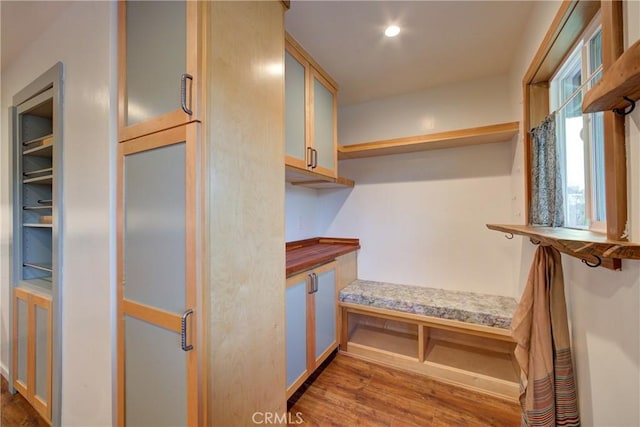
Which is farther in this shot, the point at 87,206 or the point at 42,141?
the point at 42,141

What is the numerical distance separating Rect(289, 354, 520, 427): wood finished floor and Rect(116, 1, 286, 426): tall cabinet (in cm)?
59

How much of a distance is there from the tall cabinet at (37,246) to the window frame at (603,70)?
8.15 feet

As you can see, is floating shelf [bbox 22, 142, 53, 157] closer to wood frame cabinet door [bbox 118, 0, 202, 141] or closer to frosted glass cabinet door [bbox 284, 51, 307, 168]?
wood frame cabinet door [bbox 118, 0, 202, 141]

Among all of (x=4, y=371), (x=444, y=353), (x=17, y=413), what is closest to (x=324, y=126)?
(x=444, y=353)

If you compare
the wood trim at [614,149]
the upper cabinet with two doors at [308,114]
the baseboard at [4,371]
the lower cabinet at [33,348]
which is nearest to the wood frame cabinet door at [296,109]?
the upper cabinet with two doors at [308,114]

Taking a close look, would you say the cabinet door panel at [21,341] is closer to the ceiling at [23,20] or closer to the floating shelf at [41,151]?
the floating shelf at [41,151]

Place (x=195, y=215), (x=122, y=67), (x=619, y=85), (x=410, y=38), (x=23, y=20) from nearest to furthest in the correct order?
(x=619, y=85) < (x=195, y=215) < (x=122, y=67) < (x=23, y=20) < (x=410, y=38)

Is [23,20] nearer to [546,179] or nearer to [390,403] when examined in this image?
[546,179]

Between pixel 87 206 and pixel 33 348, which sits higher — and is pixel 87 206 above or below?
above

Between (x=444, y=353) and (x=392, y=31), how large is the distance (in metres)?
2.61

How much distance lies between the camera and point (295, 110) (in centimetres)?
171

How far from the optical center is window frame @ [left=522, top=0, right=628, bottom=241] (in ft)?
2.33

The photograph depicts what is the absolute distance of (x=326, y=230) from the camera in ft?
9.59

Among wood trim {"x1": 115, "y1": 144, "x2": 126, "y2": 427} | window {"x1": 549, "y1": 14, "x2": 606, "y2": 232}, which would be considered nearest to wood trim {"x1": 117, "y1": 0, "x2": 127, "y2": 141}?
wood trim {"x1": 115, "y1": 144, "x2": 126, "y2": 427}
